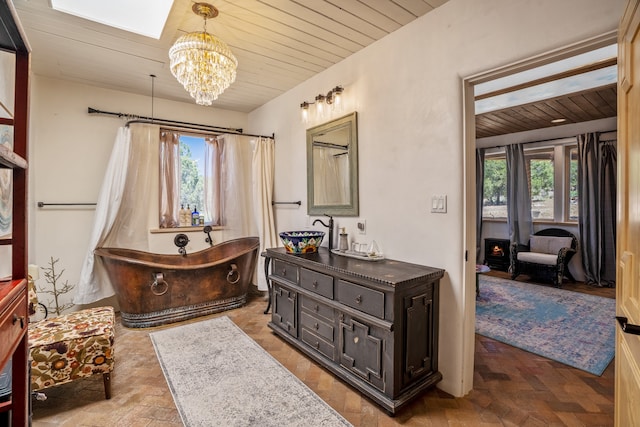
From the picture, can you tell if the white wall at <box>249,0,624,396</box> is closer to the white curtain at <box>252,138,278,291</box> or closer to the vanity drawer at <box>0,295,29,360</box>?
the white curtain at <box>252,138,278,291</box>

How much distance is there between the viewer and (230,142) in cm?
390

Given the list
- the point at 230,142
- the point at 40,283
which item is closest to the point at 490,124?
the point at 230,142

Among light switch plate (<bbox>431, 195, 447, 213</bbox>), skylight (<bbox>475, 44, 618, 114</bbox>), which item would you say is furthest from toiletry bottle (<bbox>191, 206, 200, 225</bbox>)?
skylight (<bbox>475, 44, 618, 114</bbox>)

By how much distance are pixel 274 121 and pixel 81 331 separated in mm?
2968

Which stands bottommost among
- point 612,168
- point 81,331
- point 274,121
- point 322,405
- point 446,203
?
point 322,405

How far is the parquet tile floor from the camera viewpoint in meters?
1.76

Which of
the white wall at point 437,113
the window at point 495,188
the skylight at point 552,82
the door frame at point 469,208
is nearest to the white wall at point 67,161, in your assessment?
the white wall at point 437,113

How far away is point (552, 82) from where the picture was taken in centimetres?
331

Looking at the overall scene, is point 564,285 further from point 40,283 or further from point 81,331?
point 40,283

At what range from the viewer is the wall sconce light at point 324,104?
2896 mm

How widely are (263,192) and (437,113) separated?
237cm

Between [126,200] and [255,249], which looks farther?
[255,249]

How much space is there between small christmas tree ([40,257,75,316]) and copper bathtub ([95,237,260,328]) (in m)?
0.63

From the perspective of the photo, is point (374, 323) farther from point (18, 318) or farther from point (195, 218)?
point (195, 218)
